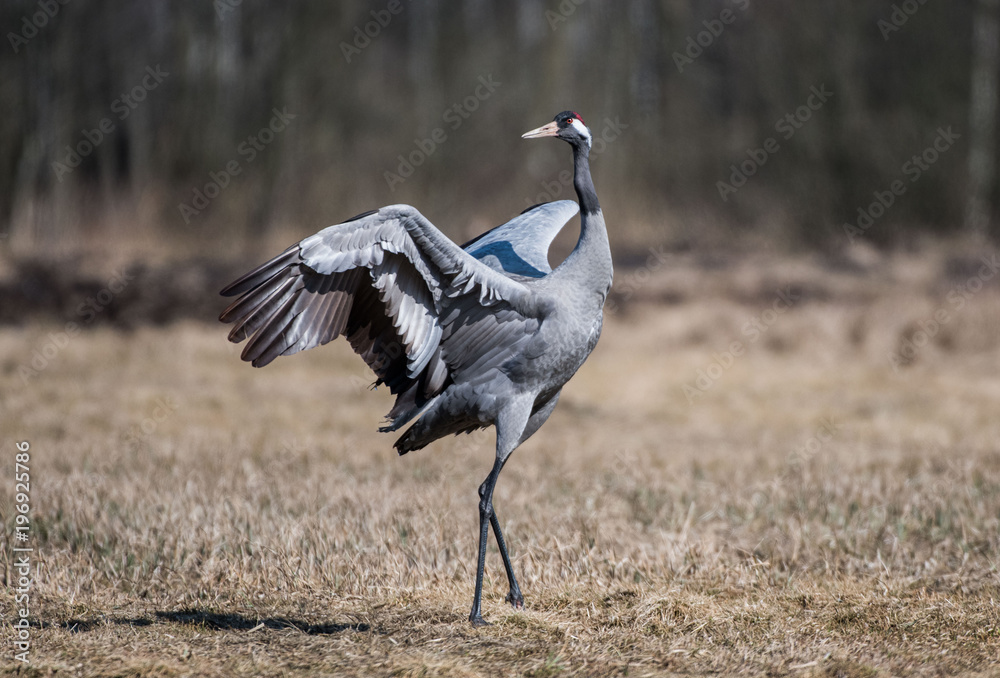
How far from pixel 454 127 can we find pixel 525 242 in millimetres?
12059

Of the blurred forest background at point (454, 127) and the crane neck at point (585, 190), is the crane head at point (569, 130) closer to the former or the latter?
the crane neck at point (585, 190)

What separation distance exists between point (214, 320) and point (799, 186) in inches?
344

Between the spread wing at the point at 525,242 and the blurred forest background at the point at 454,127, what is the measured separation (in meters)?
10.1

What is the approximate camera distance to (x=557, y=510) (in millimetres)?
6109

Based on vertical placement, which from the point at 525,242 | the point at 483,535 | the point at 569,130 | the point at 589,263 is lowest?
the point at 483,535

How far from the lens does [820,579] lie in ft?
16.2

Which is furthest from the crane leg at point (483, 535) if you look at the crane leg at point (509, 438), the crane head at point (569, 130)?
the crane head at point (569, 130)

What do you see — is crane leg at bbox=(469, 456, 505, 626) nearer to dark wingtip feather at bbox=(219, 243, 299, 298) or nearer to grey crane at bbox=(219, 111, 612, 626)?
grey crane at bbox=(219, 111, 612, 626)

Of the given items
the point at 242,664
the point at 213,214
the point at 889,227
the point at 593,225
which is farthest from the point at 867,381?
the point at 213,214

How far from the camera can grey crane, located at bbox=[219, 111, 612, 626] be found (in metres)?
4.18

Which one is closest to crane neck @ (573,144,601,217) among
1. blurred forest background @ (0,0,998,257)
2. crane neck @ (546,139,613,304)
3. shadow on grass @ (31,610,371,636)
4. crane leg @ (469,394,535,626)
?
crane neck @ (546,139,613,304)

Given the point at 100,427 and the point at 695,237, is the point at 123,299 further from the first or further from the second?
the point at 695,237

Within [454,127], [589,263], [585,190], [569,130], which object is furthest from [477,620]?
[454,127]

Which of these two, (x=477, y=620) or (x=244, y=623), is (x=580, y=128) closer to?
(x=477, y=620)
